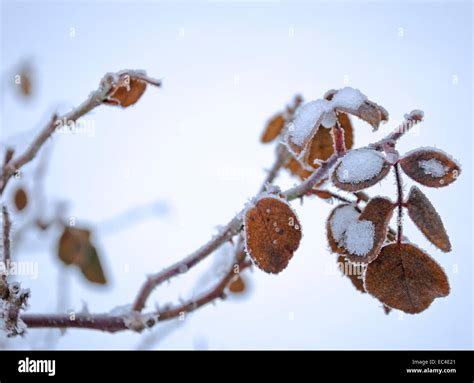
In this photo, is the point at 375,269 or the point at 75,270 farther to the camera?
the point at 75,270

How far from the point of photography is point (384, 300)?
2.29ft

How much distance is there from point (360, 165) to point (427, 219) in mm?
111

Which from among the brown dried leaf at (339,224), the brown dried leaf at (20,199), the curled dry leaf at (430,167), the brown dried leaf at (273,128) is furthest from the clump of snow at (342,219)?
the brown dried leaf at (20,199)

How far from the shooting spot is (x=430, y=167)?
2.17 feet

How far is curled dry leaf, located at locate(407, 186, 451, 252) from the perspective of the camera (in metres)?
0.64

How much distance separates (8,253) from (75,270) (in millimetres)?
514

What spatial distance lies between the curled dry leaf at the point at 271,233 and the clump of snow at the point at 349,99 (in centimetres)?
19

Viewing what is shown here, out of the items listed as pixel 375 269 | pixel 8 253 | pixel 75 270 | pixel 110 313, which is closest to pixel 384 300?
pixel 375 269

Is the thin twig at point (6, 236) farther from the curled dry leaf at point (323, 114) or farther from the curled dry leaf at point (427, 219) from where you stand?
the curled dry leaf at point (427, 219)

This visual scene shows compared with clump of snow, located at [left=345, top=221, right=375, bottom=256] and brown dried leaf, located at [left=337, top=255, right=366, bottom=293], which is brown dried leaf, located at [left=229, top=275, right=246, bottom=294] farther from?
clump of snow, located at [left=345, top=221, right=375, bottom=256]
